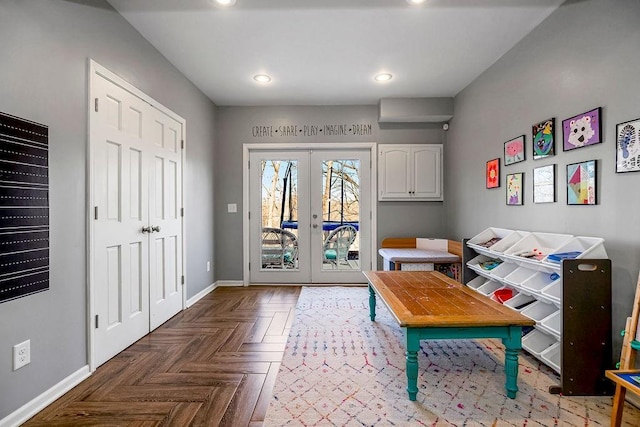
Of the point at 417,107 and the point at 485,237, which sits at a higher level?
the point at 417,107

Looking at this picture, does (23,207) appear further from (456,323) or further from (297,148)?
(297,148)

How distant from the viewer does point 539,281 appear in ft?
7.41

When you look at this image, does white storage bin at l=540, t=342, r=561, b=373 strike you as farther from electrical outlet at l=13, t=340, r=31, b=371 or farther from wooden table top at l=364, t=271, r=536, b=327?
electrical outlet at l=13, t=340, r=31, b=371

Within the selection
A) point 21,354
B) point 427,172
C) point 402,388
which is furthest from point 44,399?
point 427,172

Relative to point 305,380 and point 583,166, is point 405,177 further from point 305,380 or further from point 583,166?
point 305,380

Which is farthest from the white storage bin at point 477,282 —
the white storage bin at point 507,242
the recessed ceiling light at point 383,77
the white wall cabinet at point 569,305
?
the recessed ceiling light at point 383,77

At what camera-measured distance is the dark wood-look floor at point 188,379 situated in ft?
5.48

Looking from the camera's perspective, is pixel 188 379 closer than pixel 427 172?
Yes

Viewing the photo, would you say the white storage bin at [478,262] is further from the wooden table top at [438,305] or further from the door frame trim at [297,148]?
the door frame trim at [297,148]

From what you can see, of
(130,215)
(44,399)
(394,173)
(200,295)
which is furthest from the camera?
(394,173)

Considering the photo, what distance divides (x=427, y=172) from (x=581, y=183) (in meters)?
2.35

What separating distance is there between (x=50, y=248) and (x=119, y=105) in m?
1.19

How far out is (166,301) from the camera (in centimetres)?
311

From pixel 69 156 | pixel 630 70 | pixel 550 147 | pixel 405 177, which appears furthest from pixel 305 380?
pixel 405 177
